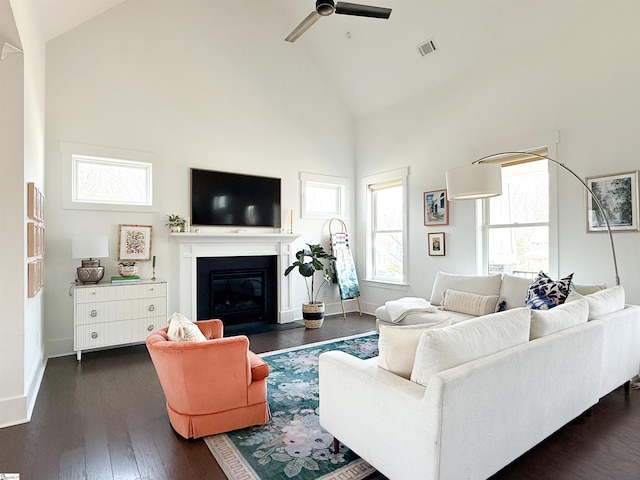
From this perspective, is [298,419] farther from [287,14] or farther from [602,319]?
[287,14]

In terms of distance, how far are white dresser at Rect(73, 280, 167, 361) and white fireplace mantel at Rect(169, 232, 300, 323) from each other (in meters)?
0.57

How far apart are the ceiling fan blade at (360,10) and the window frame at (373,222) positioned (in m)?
2.91

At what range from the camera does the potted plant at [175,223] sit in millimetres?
4926

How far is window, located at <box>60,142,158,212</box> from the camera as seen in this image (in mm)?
4359

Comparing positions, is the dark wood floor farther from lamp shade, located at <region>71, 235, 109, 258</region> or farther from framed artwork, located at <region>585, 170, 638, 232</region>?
framed artwork, located at <region>585, 170, 638, 232</region>

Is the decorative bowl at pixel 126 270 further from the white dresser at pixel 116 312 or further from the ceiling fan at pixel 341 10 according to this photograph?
the ceiling fan at pixel 341 10

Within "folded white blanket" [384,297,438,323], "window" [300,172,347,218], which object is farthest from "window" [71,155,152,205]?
"folded white blanket" [384,297,438,323]

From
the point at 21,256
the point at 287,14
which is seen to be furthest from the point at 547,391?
the point at 287,14

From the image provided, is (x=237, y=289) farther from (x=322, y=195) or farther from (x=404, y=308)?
(x=404, y=308)

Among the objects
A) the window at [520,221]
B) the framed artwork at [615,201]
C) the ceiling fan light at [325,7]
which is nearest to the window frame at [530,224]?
the window at [520,221]

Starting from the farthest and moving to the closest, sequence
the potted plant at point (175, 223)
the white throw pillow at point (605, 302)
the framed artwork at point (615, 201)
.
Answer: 1. the potted plant at point (175, 223)
2. the framed artwork at point (615, 201)
3. the white throw pillow at point (605, 302)

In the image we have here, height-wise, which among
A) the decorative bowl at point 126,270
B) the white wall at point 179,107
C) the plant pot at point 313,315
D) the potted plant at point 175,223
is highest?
the white wall at point 179,107

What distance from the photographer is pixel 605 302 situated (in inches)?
117

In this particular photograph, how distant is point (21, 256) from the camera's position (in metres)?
2.76
